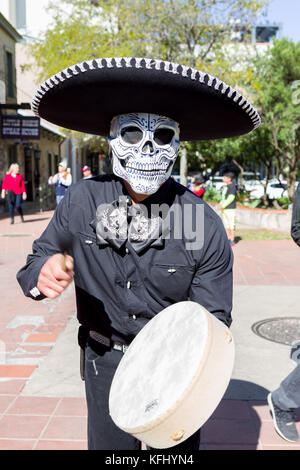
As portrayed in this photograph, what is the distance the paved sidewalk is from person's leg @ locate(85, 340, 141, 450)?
3.64 feet

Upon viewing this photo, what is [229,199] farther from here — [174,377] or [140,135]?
[174,377]

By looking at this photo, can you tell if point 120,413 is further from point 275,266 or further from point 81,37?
point 81,37

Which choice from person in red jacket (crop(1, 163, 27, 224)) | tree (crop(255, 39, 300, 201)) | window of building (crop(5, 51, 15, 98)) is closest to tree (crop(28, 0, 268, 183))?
tree (crop(255, 39, 300, 201))

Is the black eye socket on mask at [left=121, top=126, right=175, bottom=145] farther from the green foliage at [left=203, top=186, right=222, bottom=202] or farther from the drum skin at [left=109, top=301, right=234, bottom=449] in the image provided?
the green foliage at [left=203, top=186, right=222, bottom=202]

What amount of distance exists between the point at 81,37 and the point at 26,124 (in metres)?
3.95

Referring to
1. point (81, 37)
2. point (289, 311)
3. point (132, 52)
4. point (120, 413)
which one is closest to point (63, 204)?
point (120, 413)

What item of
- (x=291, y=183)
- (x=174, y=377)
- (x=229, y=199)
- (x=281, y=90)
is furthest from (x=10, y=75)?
(x=174, y=377)

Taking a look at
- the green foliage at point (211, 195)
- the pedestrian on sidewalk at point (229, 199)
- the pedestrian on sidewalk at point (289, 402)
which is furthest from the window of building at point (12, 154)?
the pedestrian on sidewalk at point (289, 402)

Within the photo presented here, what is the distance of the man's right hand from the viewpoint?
1705 mm

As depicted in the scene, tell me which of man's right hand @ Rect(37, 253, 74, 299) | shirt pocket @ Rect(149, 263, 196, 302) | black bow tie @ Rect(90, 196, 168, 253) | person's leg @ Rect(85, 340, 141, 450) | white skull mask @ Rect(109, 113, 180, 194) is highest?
white skull mask @ Rect(109, 113, 180, 194)

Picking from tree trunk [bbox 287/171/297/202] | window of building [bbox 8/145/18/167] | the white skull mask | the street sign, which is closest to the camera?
the white skull mask

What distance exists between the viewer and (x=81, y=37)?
18609mm

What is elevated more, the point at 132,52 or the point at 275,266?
the point at 132,52
